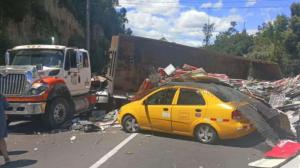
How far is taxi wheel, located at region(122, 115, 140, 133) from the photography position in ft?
48.7

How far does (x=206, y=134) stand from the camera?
13109 mm

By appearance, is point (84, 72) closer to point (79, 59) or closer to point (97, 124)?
point (79, 59)

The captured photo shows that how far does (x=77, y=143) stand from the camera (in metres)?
13.3

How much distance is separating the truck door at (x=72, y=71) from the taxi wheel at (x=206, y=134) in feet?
18.5

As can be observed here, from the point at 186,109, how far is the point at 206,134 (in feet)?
2.83

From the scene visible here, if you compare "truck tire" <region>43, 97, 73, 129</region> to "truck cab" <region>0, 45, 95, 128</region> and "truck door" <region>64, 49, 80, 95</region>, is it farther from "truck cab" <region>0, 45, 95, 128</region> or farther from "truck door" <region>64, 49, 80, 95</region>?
"truck door" <region>64, 49, 80, 95</region>

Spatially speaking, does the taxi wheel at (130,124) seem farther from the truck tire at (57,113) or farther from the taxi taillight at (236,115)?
the taxi taillight at (236,115)

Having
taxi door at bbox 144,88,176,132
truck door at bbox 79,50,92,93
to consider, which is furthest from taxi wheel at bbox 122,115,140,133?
truck door at bbox 79,50,92,93

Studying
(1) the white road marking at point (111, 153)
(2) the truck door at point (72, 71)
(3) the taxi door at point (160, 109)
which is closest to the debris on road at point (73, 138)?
(1) the white road marking at point (111, 153)

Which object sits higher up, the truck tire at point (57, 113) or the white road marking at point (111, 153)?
the truck tire at point (57, 113)

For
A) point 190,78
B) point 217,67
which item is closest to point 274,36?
point 217,67

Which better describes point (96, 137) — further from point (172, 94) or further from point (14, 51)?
point (14, 51)

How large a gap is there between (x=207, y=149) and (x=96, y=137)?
11.2ft

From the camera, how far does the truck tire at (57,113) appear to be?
15.8 metres
